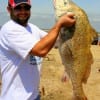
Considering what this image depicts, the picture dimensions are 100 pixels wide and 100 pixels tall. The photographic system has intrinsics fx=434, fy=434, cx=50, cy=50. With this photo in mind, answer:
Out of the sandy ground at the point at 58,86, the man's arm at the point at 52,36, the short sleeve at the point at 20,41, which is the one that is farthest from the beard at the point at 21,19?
the sandy ground at the point at 58,86

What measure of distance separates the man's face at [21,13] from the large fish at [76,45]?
35 centimetres

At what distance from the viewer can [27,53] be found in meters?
4.62

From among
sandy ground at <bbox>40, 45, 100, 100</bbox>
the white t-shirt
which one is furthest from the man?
sandy ground at <bbox>40, 45, 100, 100</bbox>

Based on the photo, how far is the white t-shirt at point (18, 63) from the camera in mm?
4641

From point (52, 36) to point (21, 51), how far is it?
0.39 meters

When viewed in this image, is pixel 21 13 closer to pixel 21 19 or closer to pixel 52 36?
pixel 21 19

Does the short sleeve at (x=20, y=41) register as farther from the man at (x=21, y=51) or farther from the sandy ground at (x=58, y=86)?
the sandy ground at (x=58, y=86)

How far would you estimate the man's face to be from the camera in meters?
4.73

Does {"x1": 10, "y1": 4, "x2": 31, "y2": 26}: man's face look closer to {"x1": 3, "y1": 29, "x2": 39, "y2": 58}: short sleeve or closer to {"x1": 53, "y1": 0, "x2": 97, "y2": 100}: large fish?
{"x1": 3, "y1": 29, "x2": 39, "y2": 58}: short sleeve

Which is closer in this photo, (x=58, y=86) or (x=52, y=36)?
(x=52, y=36)

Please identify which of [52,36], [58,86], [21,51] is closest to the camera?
[52,36]

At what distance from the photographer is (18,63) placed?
4.78m

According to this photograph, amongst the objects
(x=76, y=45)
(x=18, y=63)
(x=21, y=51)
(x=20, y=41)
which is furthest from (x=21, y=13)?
(x=76, y=45)

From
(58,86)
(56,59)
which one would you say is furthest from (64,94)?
(56,59)
